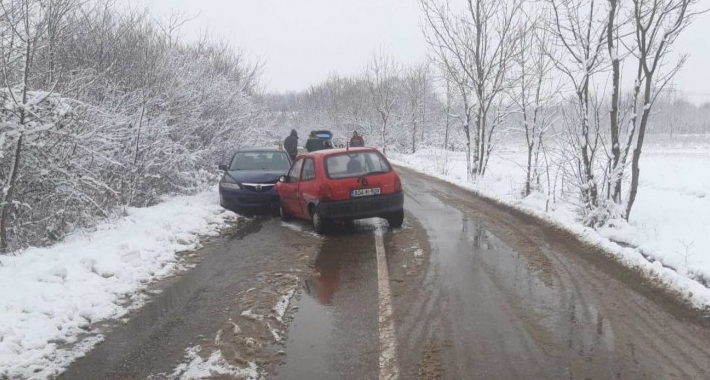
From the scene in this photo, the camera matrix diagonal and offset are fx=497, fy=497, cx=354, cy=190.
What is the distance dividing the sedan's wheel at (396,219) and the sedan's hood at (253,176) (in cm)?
394

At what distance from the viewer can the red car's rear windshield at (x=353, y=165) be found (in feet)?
30.5

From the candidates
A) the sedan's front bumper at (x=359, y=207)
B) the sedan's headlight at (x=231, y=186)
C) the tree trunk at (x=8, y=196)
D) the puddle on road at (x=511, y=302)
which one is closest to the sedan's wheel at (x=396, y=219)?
the sedan's front bumper at (x=359, y=207)

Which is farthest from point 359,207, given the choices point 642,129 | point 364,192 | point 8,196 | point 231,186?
point 642,129

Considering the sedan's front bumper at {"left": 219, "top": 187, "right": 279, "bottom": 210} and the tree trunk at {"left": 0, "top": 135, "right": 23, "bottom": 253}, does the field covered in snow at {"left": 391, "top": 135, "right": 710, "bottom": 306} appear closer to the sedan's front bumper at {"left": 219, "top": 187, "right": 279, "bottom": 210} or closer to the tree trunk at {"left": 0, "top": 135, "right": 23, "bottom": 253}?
the sedan's front bumper at {"left": 219, "top": 187, "right": 279, "bottom": 210}

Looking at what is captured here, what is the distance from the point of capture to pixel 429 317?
4.87 m

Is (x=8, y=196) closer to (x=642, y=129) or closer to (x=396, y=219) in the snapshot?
(x=396, y=219)

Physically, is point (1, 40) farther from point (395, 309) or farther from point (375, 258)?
point (395, 309)

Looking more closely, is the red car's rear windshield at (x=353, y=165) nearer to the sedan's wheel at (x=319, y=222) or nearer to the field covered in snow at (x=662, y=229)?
the sedan's wheel at (x=319, y=222)

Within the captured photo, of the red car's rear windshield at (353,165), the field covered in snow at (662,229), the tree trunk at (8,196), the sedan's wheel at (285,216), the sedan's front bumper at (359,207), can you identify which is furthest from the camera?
the sedan's wheel at (285,216)

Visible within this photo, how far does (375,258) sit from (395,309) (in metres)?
2.26

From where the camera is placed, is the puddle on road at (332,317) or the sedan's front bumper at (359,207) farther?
the sedan's front bumper at (359,207)

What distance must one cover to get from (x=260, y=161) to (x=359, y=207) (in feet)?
18.2

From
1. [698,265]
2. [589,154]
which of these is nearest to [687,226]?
[589,154]

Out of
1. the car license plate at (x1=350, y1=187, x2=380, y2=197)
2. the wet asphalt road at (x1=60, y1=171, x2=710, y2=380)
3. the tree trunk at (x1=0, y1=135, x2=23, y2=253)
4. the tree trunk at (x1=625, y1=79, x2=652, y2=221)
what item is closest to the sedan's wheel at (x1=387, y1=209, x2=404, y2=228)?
the car license plate at (x1=350, y1=187, x2=380, y2=197)
